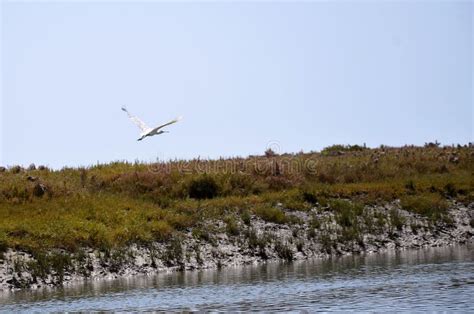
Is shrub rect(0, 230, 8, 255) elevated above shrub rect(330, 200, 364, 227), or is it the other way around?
shrub rect(330, 200, 364, 227)

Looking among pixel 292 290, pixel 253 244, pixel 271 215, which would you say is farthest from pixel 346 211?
pixel 292 290

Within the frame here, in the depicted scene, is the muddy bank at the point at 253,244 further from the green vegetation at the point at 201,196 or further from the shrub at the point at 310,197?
the shrub at the point at 310,197

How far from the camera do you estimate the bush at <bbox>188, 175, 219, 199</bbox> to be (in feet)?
139

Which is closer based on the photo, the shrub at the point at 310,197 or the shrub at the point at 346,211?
the shrub at the point at 346,211

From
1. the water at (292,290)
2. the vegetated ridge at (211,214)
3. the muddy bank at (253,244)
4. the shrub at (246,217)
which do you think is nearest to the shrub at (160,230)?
the vegetated ridge at (211,214)

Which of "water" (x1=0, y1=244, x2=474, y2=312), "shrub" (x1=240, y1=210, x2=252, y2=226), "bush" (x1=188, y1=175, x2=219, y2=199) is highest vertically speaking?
"bush" (x1=188, y1=175, x2=219, y2=199)

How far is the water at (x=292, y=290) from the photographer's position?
79.5 feet

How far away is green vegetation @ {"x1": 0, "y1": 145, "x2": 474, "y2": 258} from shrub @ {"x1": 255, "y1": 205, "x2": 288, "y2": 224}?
0.04 m

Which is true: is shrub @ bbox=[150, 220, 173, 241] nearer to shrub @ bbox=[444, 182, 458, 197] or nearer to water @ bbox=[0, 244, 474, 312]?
water @ bbox=[0, 244, 474, 312]

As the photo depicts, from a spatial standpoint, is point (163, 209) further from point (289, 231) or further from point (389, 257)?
point (389, 257)

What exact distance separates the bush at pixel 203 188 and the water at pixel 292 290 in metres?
8.31

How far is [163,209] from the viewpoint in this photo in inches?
1570

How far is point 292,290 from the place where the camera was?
27.0 m

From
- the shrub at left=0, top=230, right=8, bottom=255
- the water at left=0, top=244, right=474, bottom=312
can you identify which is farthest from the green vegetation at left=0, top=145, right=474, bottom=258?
the water at left=0, top=244, right=474, bottom=312
